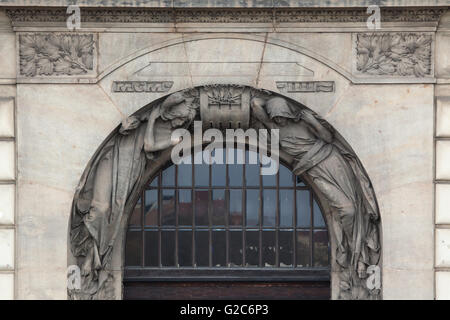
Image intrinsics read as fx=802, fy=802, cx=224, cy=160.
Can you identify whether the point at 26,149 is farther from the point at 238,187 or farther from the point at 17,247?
the point at 238,187

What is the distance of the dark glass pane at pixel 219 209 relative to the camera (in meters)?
12.7

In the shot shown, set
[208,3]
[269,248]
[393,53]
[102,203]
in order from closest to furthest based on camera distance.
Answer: [208,3]
[393,53]
[102,203]
[269,248]

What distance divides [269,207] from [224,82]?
215 centimetres

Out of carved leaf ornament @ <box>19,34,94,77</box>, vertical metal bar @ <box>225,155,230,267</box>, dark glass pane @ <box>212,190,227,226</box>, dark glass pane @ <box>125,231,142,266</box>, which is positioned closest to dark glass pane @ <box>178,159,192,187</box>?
dark glass pane @ <box>212,190,227,226</box>

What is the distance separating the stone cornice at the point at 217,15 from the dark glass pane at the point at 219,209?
9.02 ft

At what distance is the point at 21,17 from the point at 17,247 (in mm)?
3438

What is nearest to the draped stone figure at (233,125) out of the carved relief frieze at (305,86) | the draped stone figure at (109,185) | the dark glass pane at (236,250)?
the draped stone figure at (109,185)

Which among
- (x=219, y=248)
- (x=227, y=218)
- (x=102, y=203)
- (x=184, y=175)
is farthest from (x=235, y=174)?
(x=102, y=203)

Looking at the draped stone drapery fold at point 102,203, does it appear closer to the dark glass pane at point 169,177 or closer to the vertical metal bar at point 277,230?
the dark glass pane at point 169,177

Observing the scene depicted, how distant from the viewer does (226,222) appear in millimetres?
12703

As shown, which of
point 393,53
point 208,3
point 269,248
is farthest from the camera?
point 269,248

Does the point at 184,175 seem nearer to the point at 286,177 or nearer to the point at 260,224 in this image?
the point at 260,224

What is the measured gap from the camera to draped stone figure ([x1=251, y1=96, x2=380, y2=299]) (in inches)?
472

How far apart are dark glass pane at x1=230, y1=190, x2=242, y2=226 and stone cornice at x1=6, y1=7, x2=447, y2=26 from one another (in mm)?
2720
